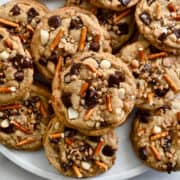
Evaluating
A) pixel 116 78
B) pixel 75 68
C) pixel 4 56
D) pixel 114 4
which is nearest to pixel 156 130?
pixel 116 78

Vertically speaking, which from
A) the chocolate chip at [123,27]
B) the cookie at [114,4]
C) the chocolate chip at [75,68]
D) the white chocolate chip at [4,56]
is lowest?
the chocolate chip at [75,68]

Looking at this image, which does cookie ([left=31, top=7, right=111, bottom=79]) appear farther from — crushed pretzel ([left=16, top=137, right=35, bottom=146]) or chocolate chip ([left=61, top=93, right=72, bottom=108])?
crushed pretzel ([left=16, top=137, right=35, bottom=146])

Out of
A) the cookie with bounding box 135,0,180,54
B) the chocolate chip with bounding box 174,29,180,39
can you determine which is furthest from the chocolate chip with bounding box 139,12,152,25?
the chocolate chip with bounding box 174,29,180,39

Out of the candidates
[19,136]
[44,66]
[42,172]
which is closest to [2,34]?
[44,66]

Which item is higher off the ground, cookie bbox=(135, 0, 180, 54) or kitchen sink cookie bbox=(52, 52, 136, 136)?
cookie bbox=(135, 0, 180, 54)

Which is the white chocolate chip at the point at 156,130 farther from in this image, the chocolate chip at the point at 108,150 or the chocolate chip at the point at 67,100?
the chocolate chip at the point at 67,100

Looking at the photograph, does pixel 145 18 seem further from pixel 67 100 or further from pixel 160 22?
pixel 67 100

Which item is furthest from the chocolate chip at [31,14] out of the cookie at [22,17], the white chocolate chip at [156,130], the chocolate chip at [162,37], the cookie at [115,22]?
the white chocolate chip at [156,130]

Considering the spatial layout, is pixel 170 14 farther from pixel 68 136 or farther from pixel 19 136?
pixel 19 136
